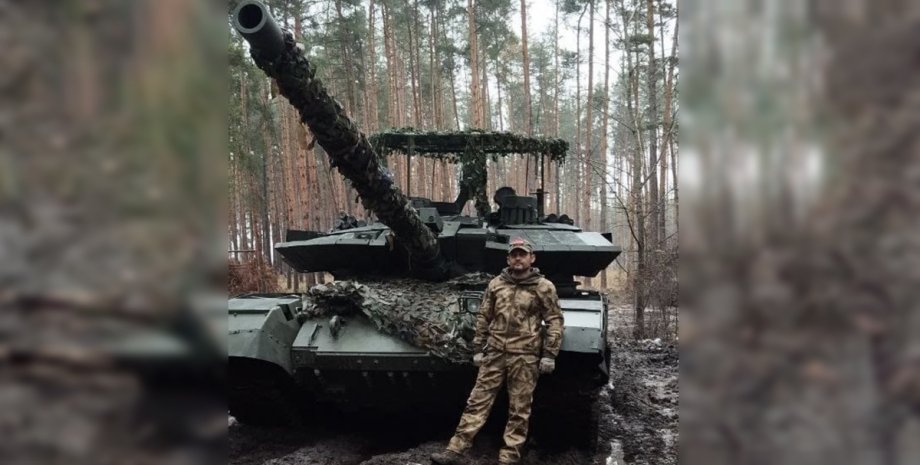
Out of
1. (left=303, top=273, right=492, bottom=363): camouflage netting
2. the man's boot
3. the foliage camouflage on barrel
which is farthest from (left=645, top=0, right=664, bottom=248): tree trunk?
the man's boot

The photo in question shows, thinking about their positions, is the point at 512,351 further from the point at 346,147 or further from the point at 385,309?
the point at 346,147

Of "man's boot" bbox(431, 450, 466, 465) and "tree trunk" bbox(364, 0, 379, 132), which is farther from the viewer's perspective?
"tree trunk" bbox(364, 0, 379, 132)

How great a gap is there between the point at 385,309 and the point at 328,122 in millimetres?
1785

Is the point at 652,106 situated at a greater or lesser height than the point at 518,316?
greater

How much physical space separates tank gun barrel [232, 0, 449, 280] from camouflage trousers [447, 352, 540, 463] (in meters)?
1.16

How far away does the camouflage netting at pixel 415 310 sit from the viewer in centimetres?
483

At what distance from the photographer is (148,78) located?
0.71 meters

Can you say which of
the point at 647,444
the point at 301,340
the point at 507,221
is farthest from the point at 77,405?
the point at 507,221

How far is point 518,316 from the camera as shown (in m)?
4.73

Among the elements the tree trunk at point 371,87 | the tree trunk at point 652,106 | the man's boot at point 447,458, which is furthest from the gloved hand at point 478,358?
the tree trunk at point 371,87

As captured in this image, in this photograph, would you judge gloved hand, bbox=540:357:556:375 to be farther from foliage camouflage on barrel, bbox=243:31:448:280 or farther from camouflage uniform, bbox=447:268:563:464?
foliage camouflage on barrel, bbox=243:31:448:280

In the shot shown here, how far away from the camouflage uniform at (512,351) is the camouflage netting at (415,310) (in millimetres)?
182

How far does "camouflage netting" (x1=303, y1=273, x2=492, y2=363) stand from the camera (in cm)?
483

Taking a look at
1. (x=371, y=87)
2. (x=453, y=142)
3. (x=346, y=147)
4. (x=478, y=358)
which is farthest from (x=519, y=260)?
(x=371, y=87)
